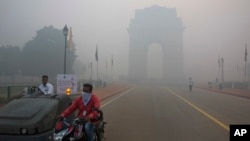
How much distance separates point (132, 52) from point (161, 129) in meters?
128

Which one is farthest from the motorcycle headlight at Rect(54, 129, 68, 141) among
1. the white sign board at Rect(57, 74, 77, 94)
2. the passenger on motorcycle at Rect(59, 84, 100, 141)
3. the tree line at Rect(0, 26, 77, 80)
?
the tree line at Rect(0, 26, 77, 80)

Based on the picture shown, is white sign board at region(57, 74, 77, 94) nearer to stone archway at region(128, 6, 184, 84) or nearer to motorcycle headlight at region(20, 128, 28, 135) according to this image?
motorcycle headlight at region(20, 128, 28, 135)

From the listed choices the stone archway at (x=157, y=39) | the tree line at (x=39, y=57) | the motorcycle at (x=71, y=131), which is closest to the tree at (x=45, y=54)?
the tree line at (x=39, y=57)

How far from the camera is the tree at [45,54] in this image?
80.4 m

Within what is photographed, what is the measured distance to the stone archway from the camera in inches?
5379

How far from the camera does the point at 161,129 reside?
1388cm

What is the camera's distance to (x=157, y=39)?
143 meters

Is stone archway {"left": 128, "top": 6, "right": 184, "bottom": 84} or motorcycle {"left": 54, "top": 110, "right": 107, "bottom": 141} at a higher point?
stone archway {"left": 128, "top": 6, "right": 184, "bottom": 84}

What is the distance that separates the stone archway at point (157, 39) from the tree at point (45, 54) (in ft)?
169

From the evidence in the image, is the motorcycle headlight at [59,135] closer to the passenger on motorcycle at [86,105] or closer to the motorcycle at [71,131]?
the motorcycle at [71,131]

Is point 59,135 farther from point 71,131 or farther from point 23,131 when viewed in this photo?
point 23,131

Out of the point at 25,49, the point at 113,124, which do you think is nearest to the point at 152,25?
the point at 25,49

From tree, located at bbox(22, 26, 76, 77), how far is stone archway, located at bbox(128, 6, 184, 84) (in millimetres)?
51575

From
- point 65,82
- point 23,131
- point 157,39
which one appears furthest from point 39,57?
point 23,131
